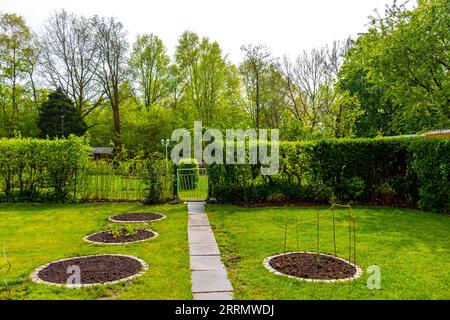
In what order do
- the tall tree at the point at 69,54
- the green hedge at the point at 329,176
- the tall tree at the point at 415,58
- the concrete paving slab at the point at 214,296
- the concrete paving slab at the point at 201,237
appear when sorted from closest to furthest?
the concrete paving slab at the point at 214,296
the concrete paving slab at the point at 201,237
the green hedge at the point at 329,176
the tall tree at the point at 415,58
the tall tree at the point at 69,54

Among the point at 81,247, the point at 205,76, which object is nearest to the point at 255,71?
the point at 205,76

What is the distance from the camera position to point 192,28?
95.0 feet

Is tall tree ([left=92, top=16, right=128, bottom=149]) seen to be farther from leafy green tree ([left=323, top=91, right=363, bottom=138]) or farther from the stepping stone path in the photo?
the stepping stone path

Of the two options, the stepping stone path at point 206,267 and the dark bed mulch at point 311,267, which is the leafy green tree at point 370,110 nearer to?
the stepping stone path at point 206,267

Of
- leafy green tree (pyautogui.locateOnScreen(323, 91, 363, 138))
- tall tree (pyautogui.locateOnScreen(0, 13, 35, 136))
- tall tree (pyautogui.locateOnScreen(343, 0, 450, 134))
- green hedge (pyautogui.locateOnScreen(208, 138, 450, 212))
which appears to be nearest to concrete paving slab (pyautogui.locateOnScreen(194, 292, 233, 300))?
green hedge (pyautogui.locateOnScreen(208, 138, 450, 212))

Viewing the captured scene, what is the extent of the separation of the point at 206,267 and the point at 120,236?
8.51ft

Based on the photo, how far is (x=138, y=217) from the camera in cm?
910

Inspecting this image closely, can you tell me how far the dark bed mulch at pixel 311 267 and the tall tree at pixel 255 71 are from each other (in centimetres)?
2463

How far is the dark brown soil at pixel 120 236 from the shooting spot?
263 inches

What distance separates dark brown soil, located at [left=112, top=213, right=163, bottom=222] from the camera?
885 cm

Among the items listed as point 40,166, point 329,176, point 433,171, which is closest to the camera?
point 433,171

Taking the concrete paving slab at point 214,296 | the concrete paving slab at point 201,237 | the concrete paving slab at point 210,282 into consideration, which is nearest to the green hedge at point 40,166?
the concrete paving slab at point 201,237

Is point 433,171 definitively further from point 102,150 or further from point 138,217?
point 102,150
